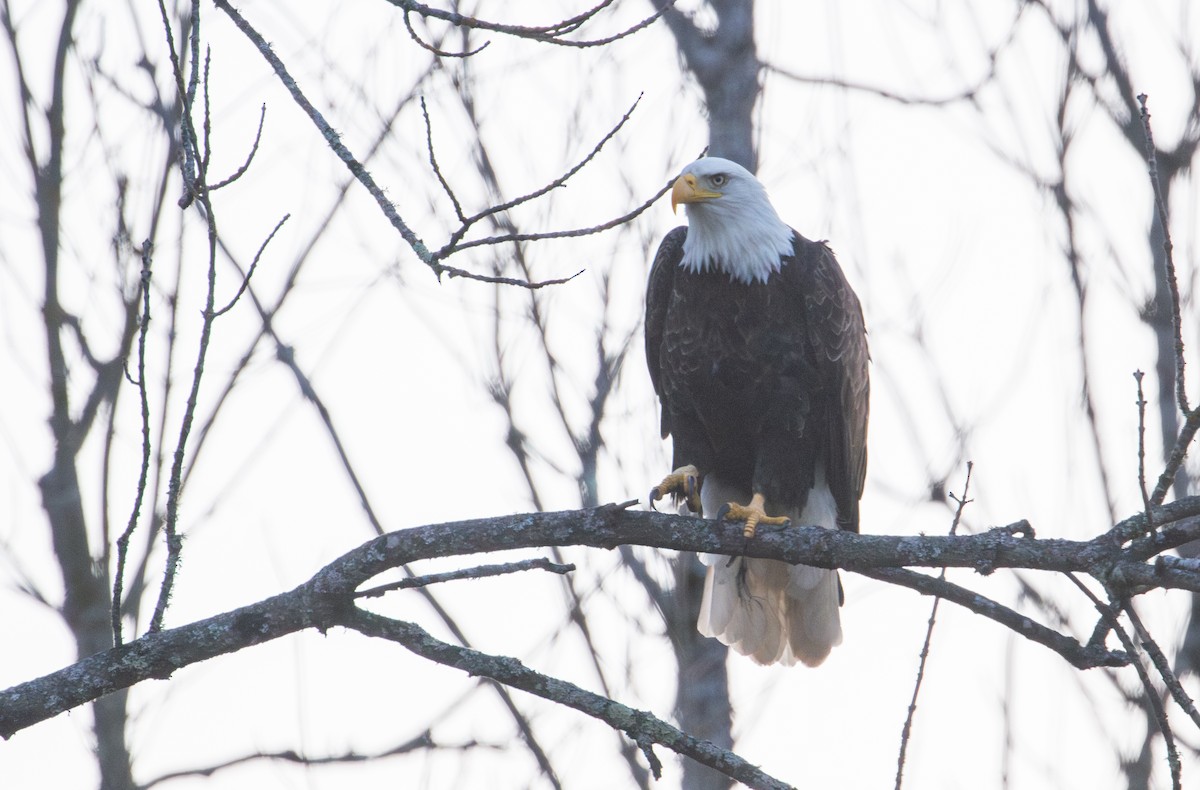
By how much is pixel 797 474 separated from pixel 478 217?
2515 mm

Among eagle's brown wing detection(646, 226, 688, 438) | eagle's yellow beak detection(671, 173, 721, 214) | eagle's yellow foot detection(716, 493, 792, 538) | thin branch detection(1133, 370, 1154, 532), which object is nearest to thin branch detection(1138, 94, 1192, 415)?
thin branch detection(1133, 370, 1154, 532)

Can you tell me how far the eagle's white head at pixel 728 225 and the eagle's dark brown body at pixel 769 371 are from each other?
4cm

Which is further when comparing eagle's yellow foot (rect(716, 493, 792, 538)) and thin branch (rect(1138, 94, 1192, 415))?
eagle's yellow foot (rect(716, 493, 792, 538))

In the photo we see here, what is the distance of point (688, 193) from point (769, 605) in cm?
172

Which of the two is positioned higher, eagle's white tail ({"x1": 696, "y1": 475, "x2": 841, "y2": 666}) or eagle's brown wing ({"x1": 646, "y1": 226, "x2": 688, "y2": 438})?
eagle's brown wing ({"x1": 646, "y1": 226, "x2": 688, "y2": 438})

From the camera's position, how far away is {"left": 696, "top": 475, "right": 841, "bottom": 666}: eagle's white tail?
16.4 feet

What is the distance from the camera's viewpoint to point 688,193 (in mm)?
4652

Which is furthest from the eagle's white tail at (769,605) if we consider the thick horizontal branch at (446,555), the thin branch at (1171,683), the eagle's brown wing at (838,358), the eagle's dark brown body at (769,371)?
the thin branch at (1171,683)

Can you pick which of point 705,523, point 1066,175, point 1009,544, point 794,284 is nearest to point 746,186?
point 794,284

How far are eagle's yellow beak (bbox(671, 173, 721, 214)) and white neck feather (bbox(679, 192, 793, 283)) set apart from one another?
31 mm

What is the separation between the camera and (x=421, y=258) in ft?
7.85

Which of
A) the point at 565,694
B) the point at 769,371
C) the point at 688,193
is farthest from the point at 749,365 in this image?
the point at 565,694

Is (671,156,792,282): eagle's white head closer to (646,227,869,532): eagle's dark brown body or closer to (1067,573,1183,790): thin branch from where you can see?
(646,227,869,532): eagle's dark brown body

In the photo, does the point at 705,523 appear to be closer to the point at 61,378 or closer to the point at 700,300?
the point at 700,300
